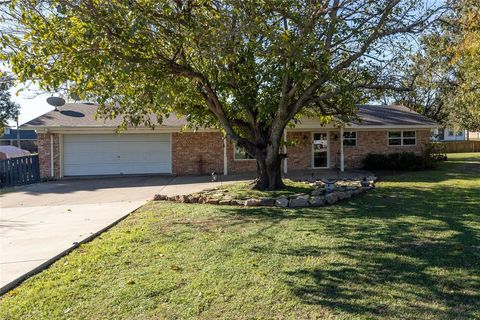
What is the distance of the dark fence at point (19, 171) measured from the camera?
17094mm

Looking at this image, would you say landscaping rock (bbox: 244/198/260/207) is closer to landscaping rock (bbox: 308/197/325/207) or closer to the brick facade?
landscaping rock (bbox: 308/197/325/207)

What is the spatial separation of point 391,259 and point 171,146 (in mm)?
15957

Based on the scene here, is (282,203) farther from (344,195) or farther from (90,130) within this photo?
(90,130)

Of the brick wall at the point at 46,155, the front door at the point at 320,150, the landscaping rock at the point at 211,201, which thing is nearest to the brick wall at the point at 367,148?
the front door at the point at 320,150

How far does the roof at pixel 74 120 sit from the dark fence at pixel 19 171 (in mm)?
1691

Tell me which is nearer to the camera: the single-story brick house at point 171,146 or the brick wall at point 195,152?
the single-story brick house at point 171,146

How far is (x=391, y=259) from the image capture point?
5285 millimetres

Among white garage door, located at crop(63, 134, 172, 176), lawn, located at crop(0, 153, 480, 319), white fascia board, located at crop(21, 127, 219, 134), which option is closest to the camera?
lawn, located at crop(0, 153, 480, 319)

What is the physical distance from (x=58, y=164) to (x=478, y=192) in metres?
18.2

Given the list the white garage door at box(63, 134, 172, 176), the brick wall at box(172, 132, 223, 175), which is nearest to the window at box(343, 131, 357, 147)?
the brick wall at box(172, 132, 223, 175)

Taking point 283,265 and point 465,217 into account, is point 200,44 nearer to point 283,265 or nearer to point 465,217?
point 283,265

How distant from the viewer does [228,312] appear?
3.78 metres

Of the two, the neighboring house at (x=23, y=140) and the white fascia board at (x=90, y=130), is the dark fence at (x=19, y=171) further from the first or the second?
the neighboring house at (x=23, y=140)

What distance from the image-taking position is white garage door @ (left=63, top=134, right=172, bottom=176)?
19547mm
